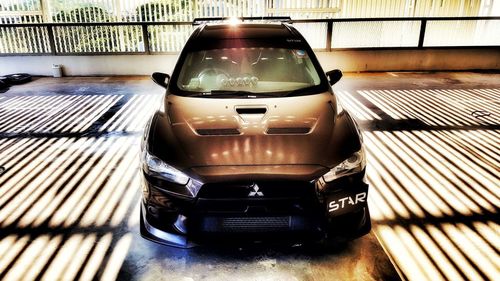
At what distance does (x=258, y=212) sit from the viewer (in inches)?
85.0

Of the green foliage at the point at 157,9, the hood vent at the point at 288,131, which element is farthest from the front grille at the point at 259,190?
the green foliage at the point at 157,9

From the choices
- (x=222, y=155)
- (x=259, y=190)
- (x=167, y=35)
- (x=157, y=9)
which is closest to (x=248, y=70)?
(x=222, y=155)

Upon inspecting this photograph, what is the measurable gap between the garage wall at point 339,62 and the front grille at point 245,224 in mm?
7786

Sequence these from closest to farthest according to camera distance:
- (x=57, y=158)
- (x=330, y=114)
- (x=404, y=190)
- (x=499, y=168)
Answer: (x=330, y=114) < (x=404, y=190) < (x=499, y=168) < (x=57, y=158)

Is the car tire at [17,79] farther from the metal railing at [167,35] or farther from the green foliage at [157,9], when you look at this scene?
the green foliage at [157,9]

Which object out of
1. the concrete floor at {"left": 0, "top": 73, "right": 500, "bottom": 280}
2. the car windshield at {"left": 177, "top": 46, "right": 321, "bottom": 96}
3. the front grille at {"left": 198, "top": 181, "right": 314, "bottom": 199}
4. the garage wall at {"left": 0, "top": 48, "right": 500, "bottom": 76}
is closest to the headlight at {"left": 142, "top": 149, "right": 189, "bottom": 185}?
the front grille at {"left": 198, "top": 181, "right": 314, "bottom": 199}

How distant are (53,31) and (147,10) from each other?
240 cm

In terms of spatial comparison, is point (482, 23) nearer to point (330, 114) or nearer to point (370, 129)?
point (370, 129)

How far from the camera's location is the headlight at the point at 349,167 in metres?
2.23

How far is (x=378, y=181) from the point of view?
3742mm

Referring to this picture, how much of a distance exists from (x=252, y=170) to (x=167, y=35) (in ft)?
26.5

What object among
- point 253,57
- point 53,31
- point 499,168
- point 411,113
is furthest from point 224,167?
point 53,31

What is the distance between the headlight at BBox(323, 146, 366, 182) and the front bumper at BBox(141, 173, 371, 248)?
4 cm

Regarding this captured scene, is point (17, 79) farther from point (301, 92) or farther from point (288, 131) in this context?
point (288, 131)
